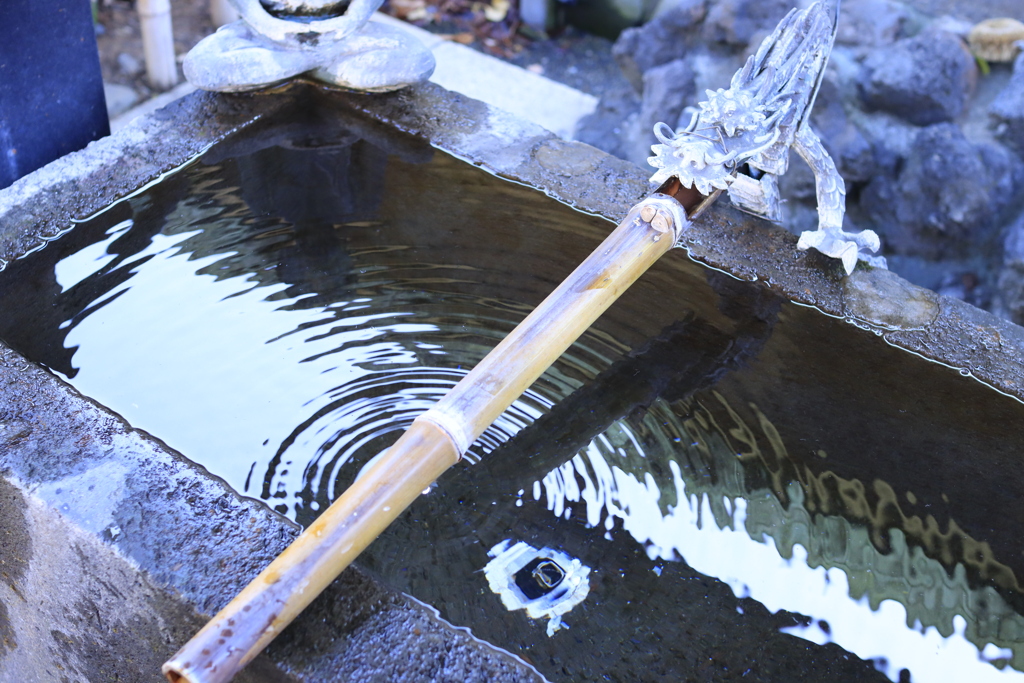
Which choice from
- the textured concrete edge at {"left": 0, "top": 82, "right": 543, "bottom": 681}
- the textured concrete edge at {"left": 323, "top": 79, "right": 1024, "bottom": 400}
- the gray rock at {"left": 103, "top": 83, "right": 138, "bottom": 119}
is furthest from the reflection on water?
the gray rock at {"left": 103, "top": 83, "right": 138, "bottom": 119}

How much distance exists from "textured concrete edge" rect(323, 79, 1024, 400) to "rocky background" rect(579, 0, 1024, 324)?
1197 millimetres

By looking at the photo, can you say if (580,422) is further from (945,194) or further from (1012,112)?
(1012,112)

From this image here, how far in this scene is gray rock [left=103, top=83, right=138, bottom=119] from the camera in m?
3.96

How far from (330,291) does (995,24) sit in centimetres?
292

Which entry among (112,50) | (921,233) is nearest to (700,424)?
(921,233)

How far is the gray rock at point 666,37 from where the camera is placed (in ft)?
12.4

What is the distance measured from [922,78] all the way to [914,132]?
203 mm

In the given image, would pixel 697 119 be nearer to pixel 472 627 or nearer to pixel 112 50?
pixel 472 627

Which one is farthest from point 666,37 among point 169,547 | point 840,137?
point 169,547

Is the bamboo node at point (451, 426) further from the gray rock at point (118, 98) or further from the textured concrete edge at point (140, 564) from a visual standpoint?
the gray rock at point (118, 98)

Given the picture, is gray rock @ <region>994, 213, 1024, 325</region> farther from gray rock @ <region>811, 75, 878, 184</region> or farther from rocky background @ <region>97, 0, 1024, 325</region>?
gray rock @ <region>811, 75, 878, 184</region>

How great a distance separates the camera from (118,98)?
4016 millimetres

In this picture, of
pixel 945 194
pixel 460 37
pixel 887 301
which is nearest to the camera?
pixel 887 301

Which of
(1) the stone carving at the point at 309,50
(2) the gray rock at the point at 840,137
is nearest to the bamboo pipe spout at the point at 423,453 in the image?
(1) the stone carving at the point at 309,50
